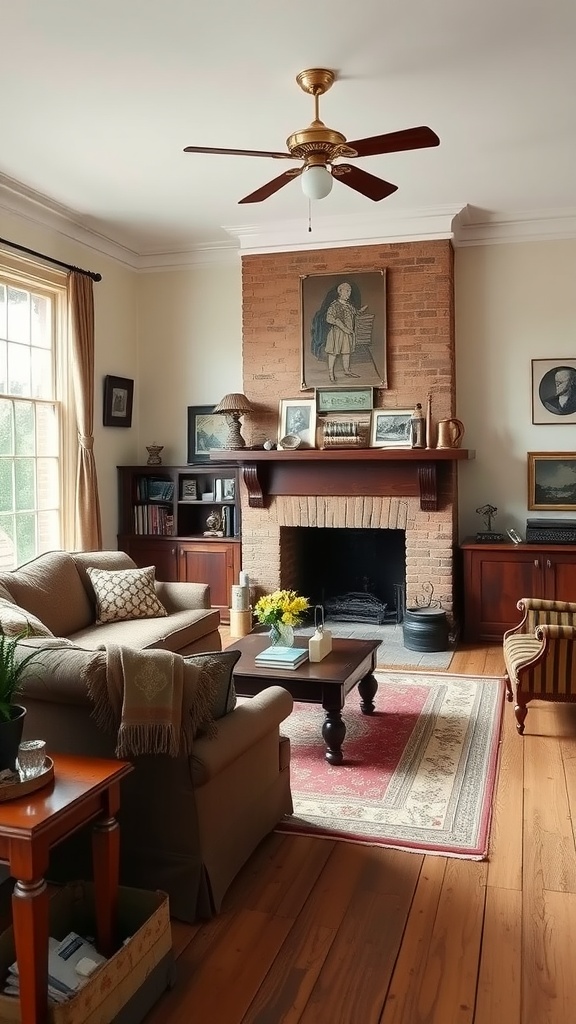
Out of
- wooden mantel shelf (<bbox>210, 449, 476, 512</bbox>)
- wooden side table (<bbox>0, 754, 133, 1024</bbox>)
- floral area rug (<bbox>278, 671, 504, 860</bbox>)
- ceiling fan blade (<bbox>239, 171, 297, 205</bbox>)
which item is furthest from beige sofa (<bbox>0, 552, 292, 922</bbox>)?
wooden mantel shelf (<bbox>210, 449, 476, 512</bbox>)

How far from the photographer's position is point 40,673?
2.56 m

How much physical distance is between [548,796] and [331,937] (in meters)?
1.40

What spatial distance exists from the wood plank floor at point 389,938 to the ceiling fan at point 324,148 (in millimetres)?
2832

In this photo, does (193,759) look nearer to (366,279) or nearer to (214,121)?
(214,121)

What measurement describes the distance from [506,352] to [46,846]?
556cm

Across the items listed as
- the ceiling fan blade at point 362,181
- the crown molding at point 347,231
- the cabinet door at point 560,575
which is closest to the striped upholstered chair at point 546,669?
the cabinet door at point 560,575

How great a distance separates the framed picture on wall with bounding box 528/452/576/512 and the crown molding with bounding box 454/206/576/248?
1704mm

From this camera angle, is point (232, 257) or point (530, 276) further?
point (232, 257)

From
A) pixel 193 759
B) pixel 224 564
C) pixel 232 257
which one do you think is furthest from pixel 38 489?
pixel 193 759

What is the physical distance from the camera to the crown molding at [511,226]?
6152mm

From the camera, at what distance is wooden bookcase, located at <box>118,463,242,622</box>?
272 inches

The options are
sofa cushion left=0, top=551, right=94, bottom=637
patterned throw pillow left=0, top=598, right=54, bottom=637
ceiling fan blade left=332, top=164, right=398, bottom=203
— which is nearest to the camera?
patterned throw pillow left=0, top=598, right=54, bottom=637

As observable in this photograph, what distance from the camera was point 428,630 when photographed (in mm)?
5934

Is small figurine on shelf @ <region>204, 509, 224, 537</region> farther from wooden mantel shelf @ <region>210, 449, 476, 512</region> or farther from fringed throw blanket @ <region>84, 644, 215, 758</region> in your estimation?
fringed throw blanket @ <region>84, 644, 215, 758</region>
